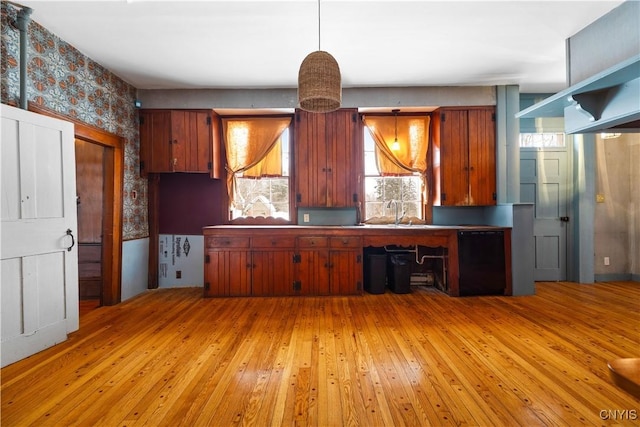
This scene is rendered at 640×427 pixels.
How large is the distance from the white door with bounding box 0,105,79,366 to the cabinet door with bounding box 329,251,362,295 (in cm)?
286

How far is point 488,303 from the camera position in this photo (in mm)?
3809

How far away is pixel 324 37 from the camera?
318 cm

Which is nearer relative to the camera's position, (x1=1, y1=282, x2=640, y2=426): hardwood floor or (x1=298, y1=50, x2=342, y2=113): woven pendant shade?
(x1=1, y1=282, x2=640, y2=426): hardwood floor

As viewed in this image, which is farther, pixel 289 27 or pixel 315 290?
pixel 315 290

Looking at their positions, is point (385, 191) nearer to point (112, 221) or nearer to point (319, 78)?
point (319, 78)

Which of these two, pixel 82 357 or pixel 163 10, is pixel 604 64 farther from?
pixel 82 357

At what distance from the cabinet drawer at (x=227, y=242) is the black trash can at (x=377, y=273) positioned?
178 cm

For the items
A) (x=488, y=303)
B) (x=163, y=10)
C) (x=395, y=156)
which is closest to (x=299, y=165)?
(x=395, y=156)

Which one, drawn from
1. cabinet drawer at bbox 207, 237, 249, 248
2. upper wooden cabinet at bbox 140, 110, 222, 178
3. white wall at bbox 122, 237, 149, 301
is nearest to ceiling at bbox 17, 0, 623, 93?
upper wooden cabinet at bbox 140, 110, 222, 178

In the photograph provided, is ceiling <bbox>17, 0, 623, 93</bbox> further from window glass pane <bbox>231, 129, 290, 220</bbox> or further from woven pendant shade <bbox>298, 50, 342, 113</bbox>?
window glass pane <bbox>231, 129, 290, 220</bbox>

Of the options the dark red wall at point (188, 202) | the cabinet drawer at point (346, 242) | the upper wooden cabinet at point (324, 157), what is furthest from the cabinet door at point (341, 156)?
the dark red wall at point (188, 202)

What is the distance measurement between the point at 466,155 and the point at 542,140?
1.50 m

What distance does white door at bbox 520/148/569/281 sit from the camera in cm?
482

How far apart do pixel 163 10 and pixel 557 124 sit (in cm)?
566
